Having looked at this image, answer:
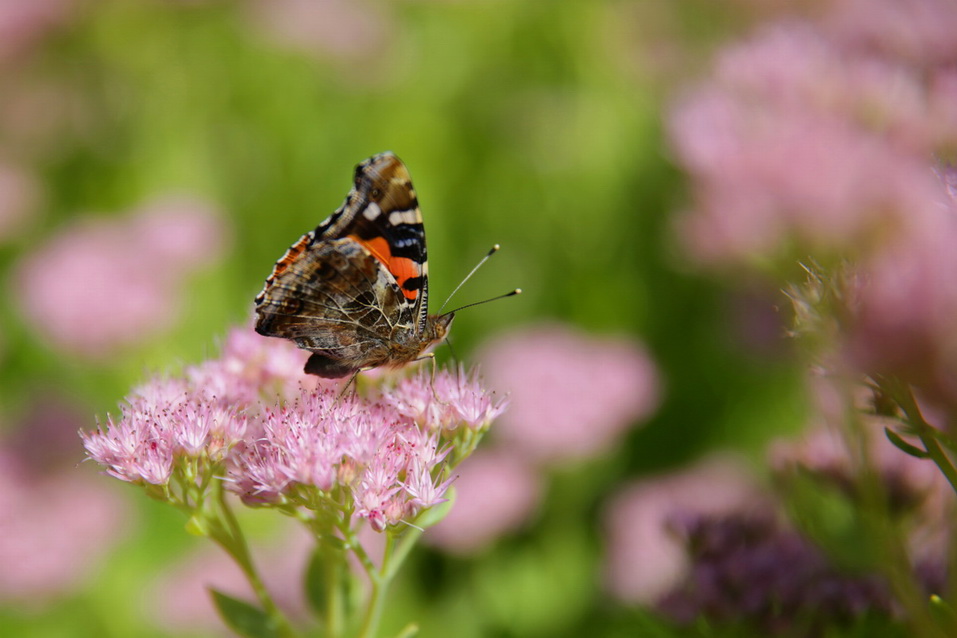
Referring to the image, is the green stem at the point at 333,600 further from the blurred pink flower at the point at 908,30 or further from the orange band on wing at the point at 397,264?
the blurred pink flower at the point at 908,30

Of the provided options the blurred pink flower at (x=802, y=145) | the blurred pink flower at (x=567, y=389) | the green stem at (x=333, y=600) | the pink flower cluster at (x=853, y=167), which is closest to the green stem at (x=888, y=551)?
the pink flower cluster at (x=853, y=167)

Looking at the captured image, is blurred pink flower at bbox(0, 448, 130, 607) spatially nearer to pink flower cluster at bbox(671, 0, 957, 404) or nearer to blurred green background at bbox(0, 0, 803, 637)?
blurred green background at bbox(0, 0, 803, 637)

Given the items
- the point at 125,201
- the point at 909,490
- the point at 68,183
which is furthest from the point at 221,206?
the point at 909,490

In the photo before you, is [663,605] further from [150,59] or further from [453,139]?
[150,59]

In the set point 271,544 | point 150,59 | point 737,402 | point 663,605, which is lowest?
point 737,402

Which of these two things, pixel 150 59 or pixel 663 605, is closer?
pixel 663 605

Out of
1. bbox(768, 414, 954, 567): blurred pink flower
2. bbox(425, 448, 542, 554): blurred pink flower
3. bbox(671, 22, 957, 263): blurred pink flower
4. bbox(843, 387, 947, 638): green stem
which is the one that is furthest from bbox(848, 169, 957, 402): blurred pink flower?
bbox(425, 448, 542, 554): blurred pink flower

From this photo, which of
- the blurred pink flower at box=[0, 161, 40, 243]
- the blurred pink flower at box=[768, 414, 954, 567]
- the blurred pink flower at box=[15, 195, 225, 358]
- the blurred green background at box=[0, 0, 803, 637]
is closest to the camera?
the blurred pink flower at box=[768, 414, 954, 567]
